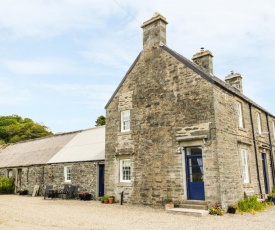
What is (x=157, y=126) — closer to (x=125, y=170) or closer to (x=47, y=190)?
(x=125, y=170)

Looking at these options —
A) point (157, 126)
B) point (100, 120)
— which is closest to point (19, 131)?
point (100, 120)

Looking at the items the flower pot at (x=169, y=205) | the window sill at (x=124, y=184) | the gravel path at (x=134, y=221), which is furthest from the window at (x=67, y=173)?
the flower pot at (x=169, y=205)

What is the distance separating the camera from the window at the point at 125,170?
16.5 metres

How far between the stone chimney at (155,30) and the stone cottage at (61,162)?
29.0ft

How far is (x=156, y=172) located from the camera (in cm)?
1478

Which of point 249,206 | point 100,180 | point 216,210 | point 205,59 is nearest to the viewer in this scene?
point 216,210

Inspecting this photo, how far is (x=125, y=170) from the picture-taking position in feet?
55.0

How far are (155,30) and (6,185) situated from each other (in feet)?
70.1

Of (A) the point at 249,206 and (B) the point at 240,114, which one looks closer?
(A) the point at 249,206

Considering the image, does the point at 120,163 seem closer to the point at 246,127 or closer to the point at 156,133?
the point at 156,133

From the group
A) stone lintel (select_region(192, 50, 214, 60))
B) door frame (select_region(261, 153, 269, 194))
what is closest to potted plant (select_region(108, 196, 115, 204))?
door frame (select_region(261, 153, 269, 194))

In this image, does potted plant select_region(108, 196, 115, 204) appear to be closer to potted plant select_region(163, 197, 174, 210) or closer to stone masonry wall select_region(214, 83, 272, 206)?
potted plant select_region(163, 197, 174, 210)

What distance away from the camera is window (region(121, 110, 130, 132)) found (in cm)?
1727

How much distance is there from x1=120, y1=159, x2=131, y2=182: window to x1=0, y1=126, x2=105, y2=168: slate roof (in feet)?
8.81
